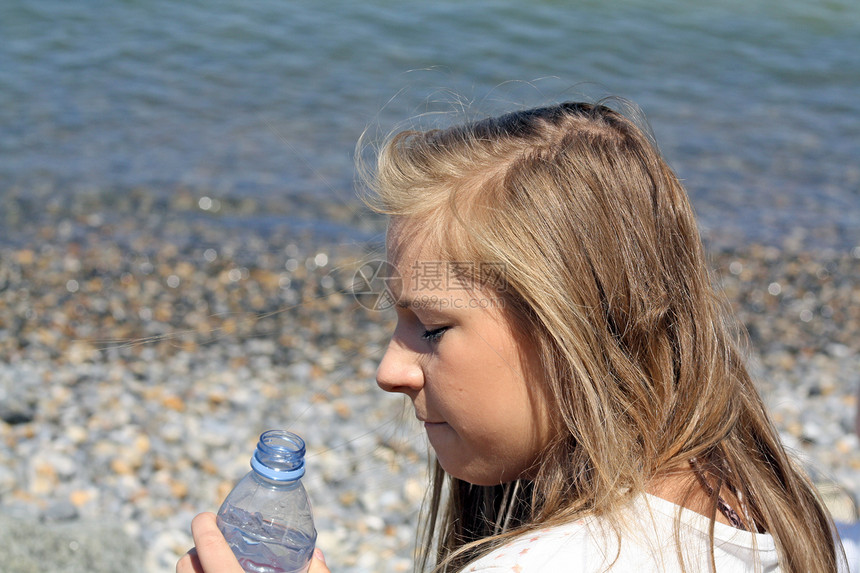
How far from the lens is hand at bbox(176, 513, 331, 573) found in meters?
1.58

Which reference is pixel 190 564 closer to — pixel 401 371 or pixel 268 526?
pixel 268 526

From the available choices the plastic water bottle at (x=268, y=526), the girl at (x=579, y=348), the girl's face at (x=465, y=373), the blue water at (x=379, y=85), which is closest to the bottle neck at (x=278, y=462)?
the plastic water bottle at (x=268, y=526)

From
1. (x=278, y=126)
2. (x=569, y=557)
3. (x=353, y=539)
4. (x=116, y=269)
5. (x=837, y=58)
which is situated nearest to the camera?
(x=569, y=557)

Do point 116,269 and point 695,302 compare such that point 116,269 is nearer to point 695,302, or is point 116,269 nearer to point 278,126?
point 278,126

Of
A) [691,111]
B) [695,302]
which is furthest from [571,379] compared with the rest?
[691,111]

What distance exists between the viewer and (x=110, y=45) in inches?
447

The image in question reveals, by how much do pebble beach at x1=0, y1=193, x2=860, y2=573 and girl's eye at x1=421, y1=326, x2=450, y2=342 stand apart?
0.67m

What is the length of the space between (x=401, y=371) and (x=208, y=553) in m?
0.54

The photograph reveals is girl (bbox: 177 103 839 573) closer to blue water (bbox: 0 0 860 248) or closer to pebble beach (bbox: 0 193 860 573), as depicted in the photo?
pebble beach (bbox: 0 193 860 573)

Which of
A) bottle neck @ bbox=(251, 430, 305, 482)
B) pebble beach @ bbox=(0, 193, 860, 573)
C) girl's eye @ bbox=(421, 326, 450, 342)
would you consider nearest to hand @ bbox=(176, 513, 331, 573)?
bottle neck @ bbox=(251, 430, 305, 482)

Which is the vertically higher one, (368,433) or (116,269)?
(368,433)

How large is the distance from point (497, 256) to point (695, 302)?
492 millimetres

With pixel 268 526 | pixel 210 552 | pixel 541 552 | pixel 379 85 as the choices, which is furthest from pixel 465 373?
pixel 379 85

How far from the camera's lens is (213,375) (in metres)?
5.21
